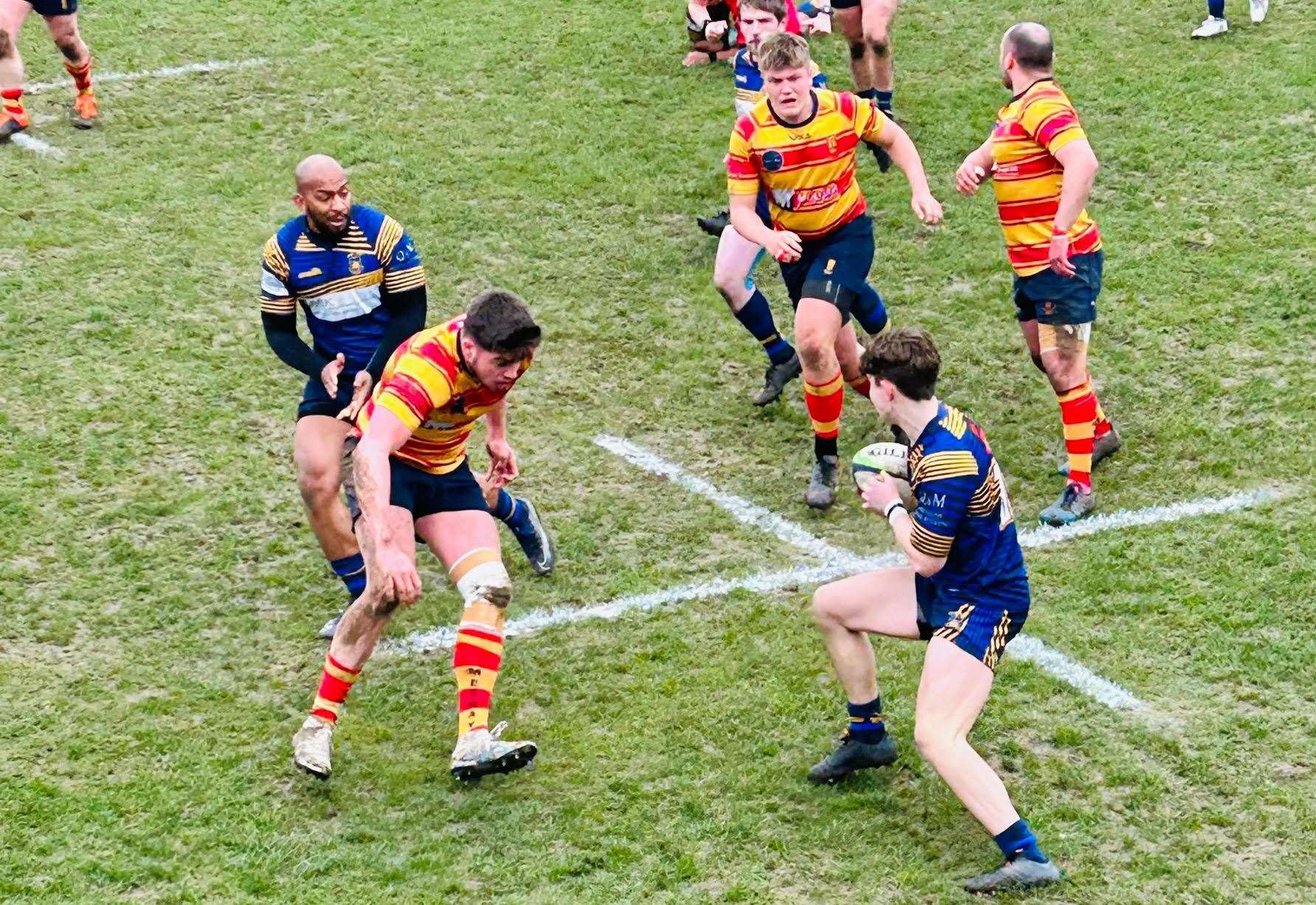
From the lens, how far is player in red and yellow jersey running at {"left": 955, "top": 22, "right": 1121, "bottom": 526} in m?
7.71

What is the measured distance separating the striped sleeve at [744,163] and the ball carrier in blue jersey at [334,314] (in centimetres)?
178

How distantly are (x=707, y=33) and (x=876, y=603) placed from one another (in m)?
8.38

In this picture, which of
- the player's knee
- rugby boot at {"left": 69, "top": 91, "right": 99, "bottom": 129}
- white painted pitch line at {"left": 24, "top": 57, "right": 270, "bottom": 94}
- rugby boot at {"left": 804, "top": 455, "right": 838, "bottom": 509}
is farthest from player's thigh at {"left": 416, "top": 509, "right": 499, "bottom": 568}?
white painted pitch line at {"left": 24, "top": 57, "right": 270, "bottom": 94}

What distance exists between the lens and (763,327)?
9039mm

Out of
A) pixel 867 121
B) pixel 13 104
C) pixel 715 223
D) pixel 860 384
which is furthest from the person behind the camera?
pixel 13 104

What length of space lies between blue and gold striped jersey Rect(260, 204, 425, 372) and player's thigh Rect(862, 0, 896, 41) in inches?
206

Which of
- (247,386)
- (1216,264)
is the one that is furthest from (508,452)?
(1216,264)

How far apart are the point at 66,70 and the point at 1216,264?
9.39 meters


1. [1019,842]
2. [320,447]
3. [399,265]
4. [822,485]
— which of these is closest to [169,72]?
[399,265]

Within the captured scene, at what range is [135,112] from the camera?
41.6 ft

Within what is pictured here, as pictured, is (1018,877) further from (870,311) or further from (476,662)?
(870,311)

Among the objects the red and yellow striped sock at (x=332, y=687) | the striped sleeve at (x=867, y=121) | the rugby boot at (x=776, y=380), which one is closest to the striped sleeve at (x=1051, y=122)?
the striped sleeve at (x=867, y=121)

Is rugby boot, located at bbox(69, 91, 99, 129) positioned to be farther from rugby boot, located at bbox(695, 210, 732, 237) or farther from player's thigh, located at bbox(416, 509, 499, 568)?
player's thigh, located at bbox(416, 509, 499, 568)

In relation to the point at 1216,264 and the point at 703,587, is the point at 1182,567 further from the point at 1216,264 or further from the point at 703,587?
the point at 1216,264
